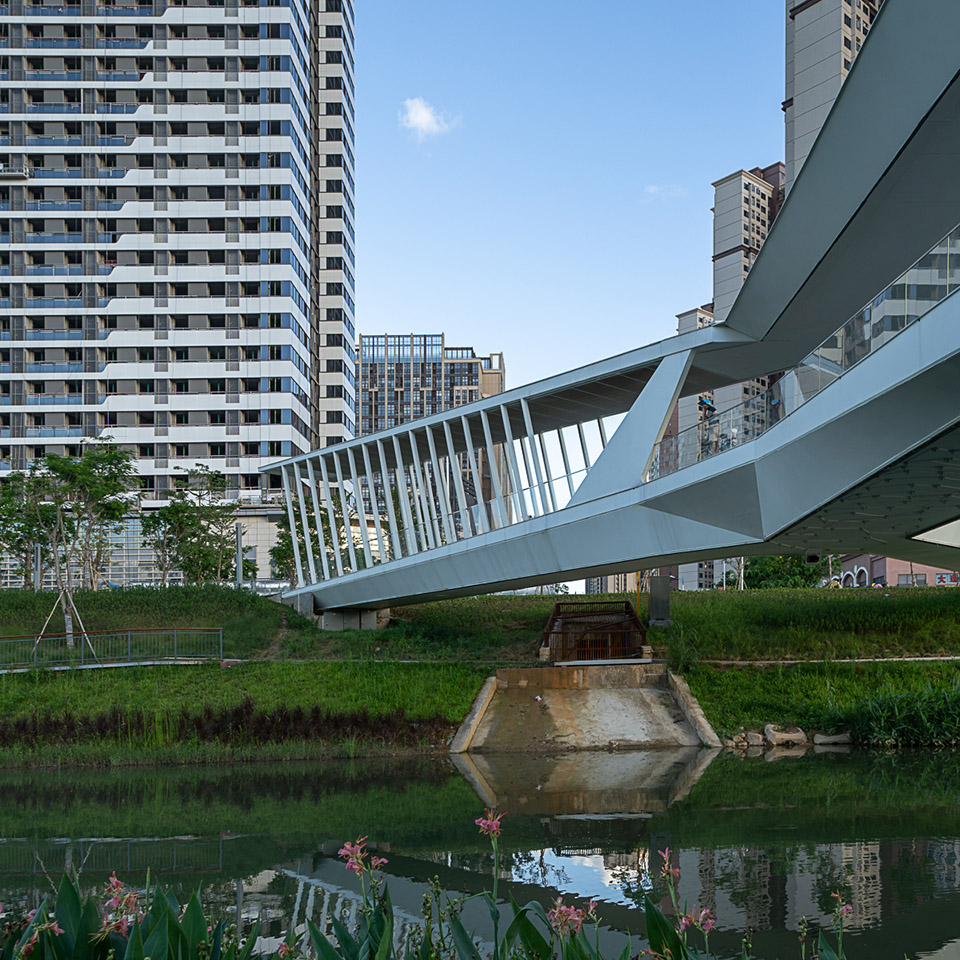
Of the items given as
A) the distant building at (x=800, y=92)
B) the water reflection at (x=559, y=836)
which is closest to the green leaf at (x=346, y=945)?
the water reflection at (x=559, y=836)

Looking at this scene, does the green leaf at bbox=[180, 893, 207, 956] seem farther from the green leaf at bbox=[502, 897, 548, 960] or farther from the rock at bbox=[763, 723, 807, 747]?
the rock at bbox=[763, 723, 807, 747]

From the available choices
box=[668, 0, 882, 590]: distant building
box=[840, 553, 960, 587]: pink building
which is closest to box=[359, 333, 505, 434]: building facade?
box=[668, 0, 882, 590]: distant building

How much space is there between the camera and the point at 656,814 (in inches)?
499

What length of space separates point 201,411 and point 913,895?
6239 centimetres

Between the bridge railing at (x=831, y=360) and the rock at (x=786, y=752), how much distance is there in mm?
5817

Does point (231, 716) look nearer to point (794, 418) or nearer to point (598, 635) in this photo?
point (598, 635)

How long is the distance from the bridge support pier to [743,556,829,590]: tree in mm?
24992

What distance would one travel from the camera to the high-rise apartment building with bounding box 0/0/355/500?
65.8 m

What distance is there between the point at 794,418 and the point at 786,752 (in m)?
6.50

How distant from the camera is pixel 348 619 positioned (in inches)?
1247

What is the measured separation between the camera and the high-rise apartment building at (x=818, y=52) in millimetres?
85438

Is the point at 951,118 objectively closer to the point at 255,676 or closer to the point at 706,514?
the point at 706,514

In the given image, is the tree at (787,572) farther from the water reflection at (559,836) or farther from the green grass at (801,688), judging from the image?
the water reflection at (559,836)

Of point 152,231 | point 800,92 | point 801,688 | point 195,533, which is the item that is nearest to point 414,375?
point 800,92
